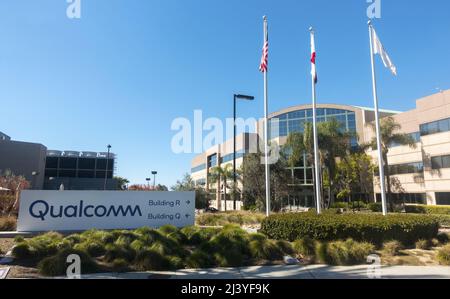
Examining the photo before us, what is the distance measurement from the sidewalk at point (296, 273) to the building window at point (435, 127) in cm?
Result: 2670

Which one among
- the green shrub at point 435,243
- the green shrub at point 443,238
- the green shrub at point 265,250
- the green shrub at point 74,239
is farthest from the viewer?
the green shrub at point 443,238

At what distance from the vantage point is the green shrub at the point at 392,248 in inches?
389

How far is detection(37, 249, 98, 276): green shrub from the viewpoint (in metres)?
7.57

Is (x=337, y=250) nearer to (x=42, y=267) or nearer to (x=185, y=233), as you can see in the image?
(x=185, y=233)

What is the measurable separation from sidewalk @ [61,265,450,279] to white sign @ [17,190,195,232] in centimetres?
646

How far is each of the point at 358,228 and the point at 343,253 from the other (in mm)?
2532

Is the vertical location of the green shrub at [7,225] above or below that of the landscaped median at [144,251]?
above

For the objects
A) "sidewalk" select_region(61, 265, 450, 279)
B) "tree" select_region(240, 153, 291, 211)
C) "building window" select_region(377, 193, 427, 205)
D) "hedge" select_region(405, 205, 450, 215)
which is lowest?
"sidewalk" select_region(61, 265, 450, 279)

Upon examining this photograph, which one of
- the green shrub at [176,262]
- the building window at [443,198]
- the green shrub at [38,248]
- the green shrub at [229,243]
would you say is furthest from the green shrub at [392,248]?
the building window at [443,198]

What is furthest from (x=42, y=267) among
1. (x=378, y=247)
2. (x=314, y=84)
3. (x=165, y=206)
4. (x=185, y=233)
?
(x=314, y=84)

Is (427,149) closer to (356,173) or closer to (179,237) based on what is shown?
(356,173)

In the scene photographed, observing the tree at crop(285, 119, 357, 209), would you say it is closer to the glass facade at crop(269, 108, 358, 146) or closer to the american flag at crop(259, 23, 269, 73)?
the glass facade at crop(269, 108, 358, 146)

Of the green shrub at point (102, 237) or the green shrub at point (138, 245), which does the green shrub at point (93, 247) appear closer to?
the green shrub at point (102, 237)

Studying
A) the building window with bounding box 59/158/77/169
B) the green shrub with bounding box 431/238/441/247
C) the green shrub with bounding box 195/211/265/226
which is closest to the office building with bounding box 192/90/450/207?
the green shrub with bounding box 195/211/265/226
